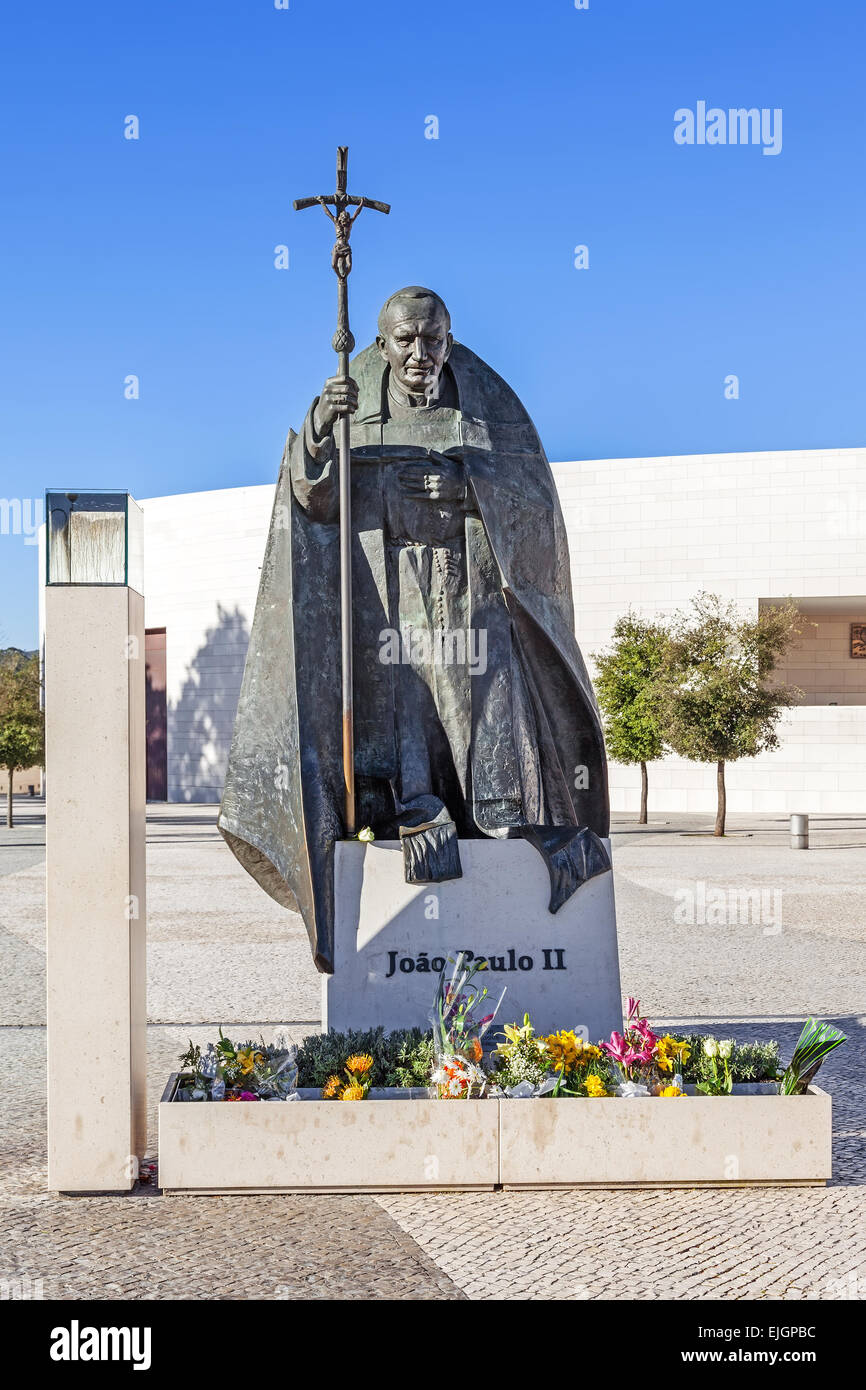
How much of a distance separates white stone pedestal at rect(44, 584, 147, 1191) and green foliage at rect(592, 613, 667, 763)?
24168 mm

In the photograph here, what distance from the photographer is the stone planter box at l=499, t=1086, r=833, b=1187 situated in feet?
16.2

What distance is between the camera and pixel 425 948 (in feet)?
19.4

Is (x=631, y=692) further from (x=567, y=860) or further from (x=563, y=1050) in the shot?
(x=563, y=1050)

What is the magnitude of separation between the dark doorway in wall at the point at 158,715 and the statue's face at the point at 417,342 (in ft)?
127

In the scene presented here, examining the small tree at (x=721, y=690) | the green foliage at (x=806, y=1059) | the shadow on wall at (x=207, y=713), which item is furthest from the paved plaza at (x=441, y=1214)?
the shadow on wall at (x=207, y=713)

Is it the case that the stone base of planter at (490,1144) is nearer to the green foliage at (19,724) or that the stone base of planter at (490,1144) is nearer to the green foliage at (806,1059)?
the green foliage at (806,1059)

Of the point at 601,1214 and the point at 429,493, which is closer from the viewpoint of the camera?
the point at 601,1214

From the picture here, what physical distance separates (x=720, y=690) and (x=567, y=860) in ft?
63.1

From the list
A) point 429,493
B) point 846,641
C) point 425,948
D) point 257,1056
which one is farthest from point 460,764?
point 846,641

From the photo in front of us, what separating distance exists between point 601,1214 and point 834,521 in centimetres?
3264

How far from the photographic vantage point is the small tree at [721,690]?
24.7 m

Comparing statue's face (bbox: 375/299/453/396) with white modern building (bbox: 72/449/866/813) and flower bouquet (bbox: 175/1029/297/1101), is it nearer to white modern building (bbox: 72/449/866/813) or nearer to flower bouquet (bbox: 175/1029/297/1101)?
flower bouquet (bbox: 175/1029/297/1101)
